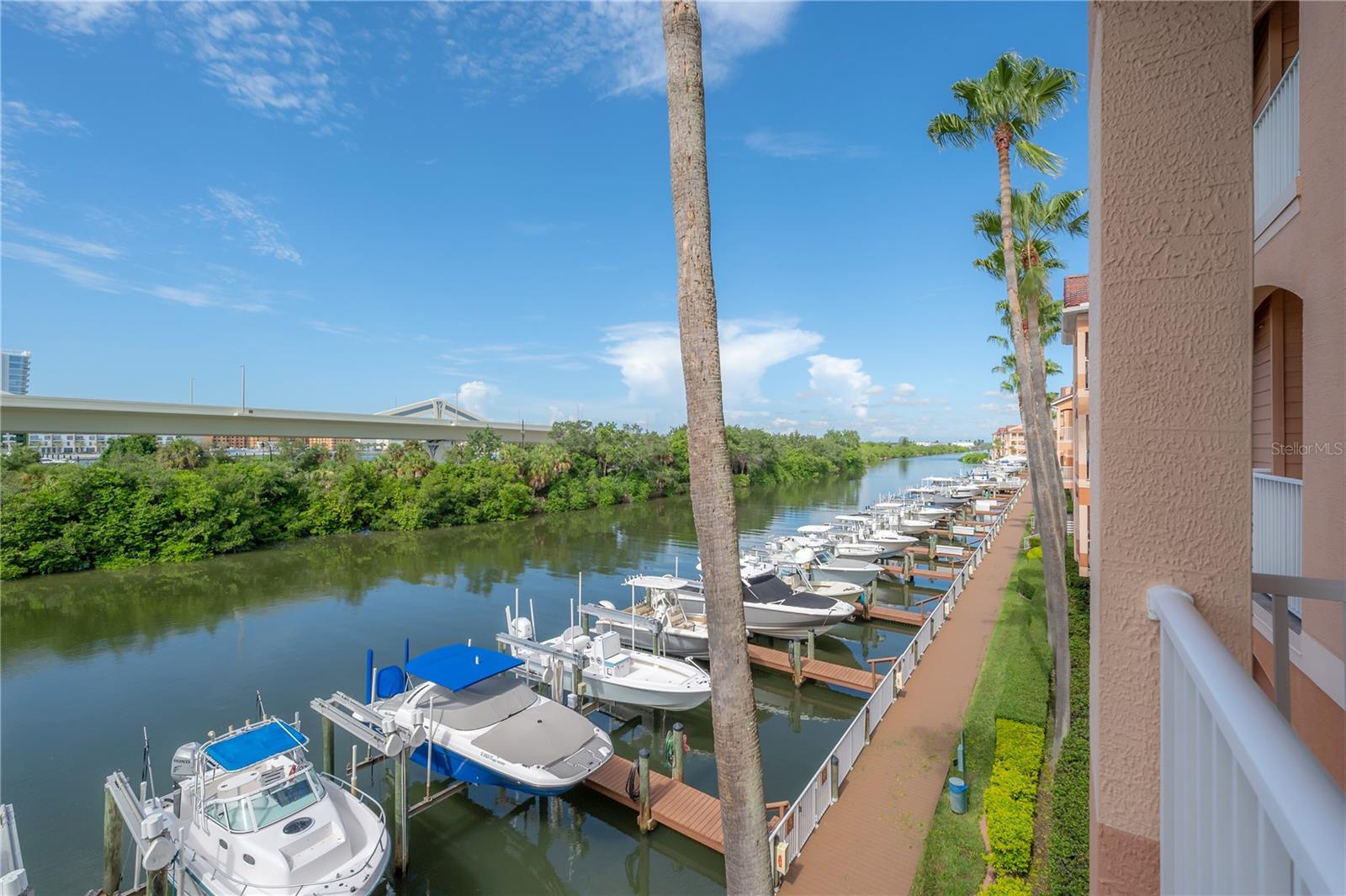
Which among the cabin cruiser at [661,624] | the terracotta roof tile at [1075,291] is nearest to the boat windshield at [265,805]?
the cabin cruiser at [661,624]

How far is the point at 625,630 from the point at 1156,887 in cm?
1576

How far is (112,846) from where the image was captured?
8.29m

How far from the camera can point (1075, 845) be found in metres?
6.49

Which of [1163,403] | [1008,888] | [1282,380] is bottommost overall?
[1008,888]

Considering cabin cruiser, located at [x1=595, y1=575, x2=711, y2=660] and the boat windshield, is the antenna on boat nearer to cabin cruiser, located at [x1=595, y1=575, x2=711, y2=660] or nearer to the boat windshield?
the boat windshield

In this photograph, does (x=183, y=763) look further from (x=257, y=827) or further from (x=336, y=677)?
(x=336, y=677)

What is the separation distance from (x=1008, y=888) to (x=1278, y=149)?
7367 mm

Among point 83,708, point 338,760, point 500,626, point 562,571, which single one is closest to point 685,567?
point 562,571

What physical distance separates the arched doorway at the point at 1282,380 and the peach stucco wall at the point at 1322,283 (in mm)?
1298

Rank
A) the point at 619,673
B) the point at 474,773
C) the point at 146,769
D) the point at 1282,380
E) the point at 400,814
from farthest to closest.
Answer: the point at 619,673 < the point at 474,773 < the point at 400,814 < the point at 146,769 < the point at 1282,380

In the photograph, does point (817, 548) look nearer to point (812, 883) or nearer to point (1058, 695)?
point (1058, 695)

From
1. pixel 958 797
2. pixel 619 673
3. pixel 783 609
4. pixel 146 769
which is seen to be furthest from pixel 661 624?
pixel 146 769

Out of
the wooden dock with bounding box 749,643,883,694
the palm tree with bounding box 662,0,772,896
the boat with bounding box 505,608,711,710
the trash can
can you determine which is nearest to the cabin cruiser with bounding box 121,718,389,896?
the boat with bounding box 505,608,711,710

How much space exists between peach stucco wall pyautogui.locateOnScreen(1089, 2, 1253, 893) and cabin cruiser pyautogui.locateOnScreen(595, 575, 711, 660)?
1317 centimetres
